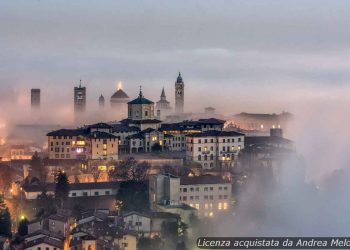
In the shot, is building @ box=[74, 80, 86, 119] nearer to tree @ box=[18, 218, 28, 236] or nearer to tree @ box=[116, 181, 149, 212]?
tree @ box=[116, 181, 149, 212]

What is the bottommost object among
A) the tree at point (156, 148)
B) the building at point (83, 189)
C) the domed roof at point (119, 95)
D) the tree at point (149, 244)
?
the tree at point (149, 244)

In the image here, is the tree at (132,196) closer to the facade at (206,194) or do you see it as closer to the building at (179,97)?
the facade at (206,194)

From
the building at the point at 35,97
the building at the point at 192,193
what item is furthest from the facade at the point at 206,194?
the building at the point at 35,97

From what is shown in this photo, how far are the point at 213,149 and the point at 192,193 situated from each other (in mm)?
3661

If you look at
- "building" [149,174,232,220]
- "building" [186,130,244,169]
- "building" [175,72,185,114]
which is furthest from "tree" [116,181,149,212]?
"building" [175,72,185,114]

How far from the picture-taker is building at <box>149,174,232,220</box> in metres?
15.9

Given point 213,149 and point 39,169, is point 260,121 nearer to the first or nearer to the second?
point 213,149


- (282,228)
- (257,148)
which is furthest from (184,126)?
(282,228)

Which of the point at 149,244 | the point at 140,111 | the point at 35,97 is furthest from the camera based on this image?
the point at 35,97

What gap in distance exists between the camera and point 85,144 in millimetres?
19859

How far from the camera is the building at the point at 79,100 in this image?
33.3m

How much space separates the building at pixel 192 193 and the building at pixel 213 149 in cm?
263

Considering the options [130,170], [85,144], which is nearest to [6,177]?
[85,144]

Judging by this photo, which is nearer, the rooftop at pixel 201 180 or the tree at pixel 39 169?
the rooftop at pixel 201 180
